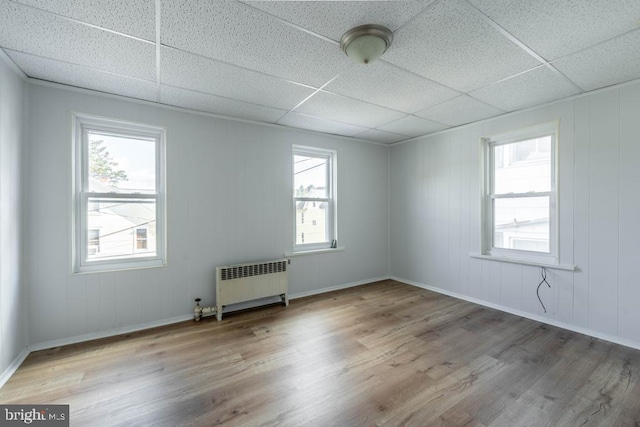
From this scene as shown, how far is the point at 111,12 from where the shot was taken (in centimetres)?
161

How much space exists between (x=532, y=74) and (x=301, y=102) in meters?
2.19

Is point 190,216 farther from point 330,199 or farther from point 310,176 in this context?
point 330,199

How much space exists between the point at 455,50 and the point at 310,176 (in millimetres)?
2591

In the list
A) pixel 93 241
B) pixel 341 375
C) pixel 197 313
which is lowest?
pixel 341 375

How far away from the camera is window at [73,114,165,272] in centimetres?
273

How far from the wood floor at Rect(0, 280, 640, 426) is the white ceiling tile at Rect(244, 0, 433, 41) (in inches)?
98.4

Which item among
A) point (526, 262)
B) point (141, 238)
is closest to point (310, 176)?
point (141, 238)

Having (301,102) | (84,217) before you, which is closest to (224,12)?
(301,102)

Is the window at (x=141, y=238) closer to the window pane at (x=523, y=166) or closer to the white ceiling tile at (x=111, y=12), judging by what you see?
the white ceiling tile at (x=111, y=12)

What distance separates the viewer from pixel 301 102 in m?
3.00

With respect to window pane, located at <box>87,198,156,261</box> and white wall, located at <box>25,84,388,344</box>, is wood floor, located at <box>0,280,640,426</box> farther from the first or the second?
window pane, located at <box>87,198,156,261</box>

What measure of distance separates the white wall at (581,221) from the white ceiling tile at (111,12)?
3.80 meters

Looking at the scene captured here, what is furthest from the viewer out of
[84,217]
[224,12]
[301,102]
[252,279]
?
[252,279]

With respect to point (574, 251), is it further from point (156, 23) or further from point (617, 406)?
point (156, 23)
